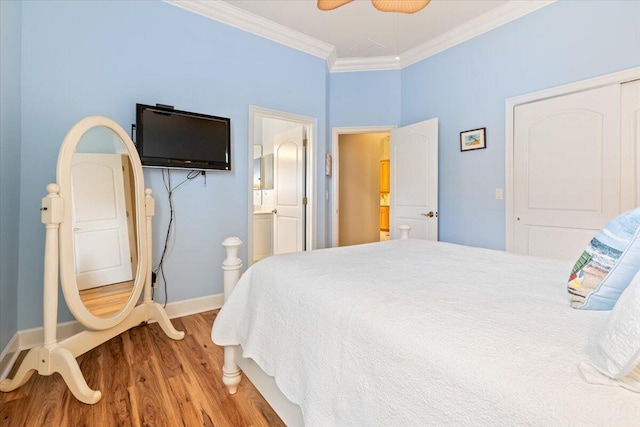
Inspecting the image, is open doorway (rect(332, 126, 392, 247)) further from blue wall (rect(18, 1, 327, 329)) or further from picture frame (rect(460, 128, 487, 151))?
picture frame (rect(460, 128, 487, 151))

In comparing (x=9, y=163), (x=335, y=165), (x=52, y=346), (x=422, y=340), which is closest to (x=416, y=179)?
(x=335, y=165)

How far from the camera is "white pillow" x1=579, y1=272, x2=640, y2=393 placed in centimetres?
50

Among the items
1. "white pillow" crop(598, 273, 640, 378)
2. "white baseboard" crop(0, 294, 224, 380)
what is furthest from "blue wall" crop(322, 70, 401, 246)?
"white pillow" crop(598, 273, 640, 378)

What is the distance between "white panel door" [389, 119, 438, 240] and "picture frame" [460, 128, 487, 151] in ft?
0.88

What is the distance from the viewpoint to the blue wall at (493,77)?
7.34 ft

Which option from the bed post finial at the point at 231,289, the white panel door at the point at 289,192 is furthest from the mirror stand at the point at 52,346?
the white panel door at the point at 289,192

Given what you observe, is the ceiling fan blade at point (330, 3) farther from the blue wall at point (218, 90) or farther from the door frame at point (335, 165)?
the door frame at point (335, 165)

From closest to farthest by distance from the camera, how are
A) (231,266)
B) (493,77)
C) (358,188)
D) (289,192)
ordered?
(231,266)
(493,77)
(289,192)
(358,188)

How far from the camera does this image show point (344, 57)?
12.0ft

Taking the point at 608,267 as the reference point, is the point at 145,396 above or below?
below

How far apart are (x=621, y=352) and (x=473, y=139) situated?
9.58ft

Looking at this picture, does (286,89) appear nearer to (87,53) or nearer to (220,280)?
(87,53)

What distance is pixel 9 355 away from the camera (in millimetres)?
1871

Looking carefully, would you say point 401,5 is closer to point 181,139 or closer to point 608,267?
point 608,267
